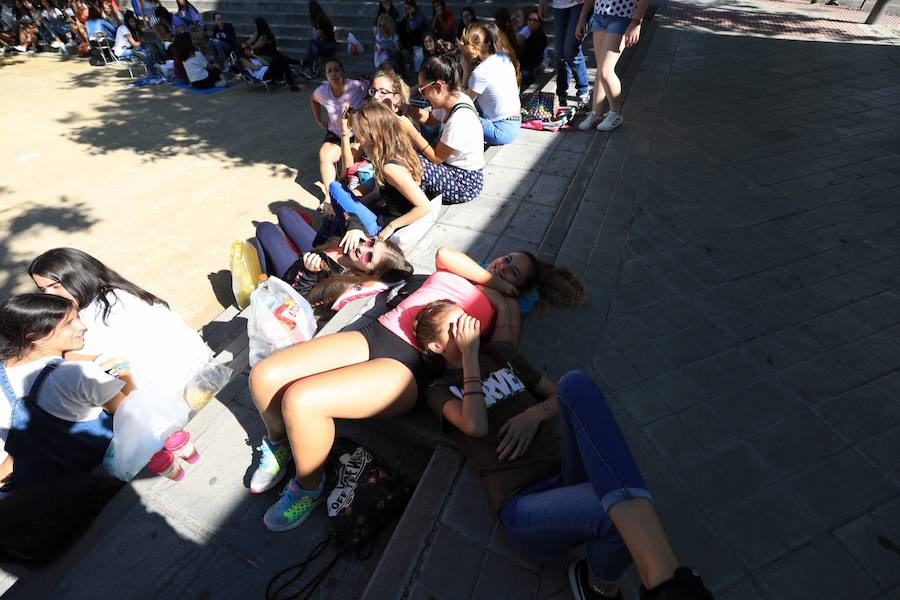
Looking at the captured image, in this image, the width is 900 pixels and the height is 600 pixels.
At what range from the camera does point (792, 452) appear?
2.21m

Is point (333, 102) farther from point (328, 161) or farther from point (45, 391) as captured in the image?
point (45, 391)

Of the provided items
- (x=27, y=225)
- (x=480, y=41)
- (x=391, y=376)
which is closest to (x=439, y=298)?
(x=391, y=376)

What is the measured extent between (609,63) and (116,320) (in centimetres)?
519

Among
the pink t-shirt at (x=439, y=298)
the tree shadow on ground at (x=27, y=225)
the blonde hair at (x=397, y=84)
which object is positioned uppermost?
the blonde hair at (x=397, y=84)

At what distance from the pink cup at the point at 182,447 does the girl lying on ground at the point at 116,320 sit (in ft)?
1.36

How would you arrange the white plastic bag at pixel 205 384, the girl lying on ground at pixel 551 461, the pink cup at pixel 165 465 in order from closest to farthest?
the girl lying on ground at pixel 551 461, the pink cup at pixel 165 465, the white plastic bag at pixel 205 384

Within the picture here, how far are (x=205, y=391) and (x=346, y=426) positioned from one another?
110 centimetres

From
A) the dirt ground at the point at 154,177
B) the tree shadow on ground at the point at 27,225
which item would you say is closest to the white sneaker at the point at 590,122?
the dirt ground at the point at 154,177

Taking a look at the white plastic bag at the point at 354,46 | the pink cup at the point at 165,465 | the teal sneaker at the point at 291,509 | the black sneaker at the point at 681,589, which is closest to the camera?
the black sneaker at the point at 681,589

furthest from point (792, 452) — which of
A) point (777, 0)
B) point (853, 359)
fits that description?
point (777, 0)

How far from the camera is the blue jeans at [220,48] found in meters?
10.0

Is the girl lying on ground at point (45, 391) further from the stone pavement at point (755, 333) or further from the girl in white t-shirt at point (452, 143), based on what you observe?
the girl in white t-shirt at point (452, 143)

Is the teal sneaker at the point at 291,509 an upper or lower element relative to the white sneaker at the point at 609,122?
lower

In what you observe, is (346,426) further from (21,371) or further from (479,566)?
(21,371)
